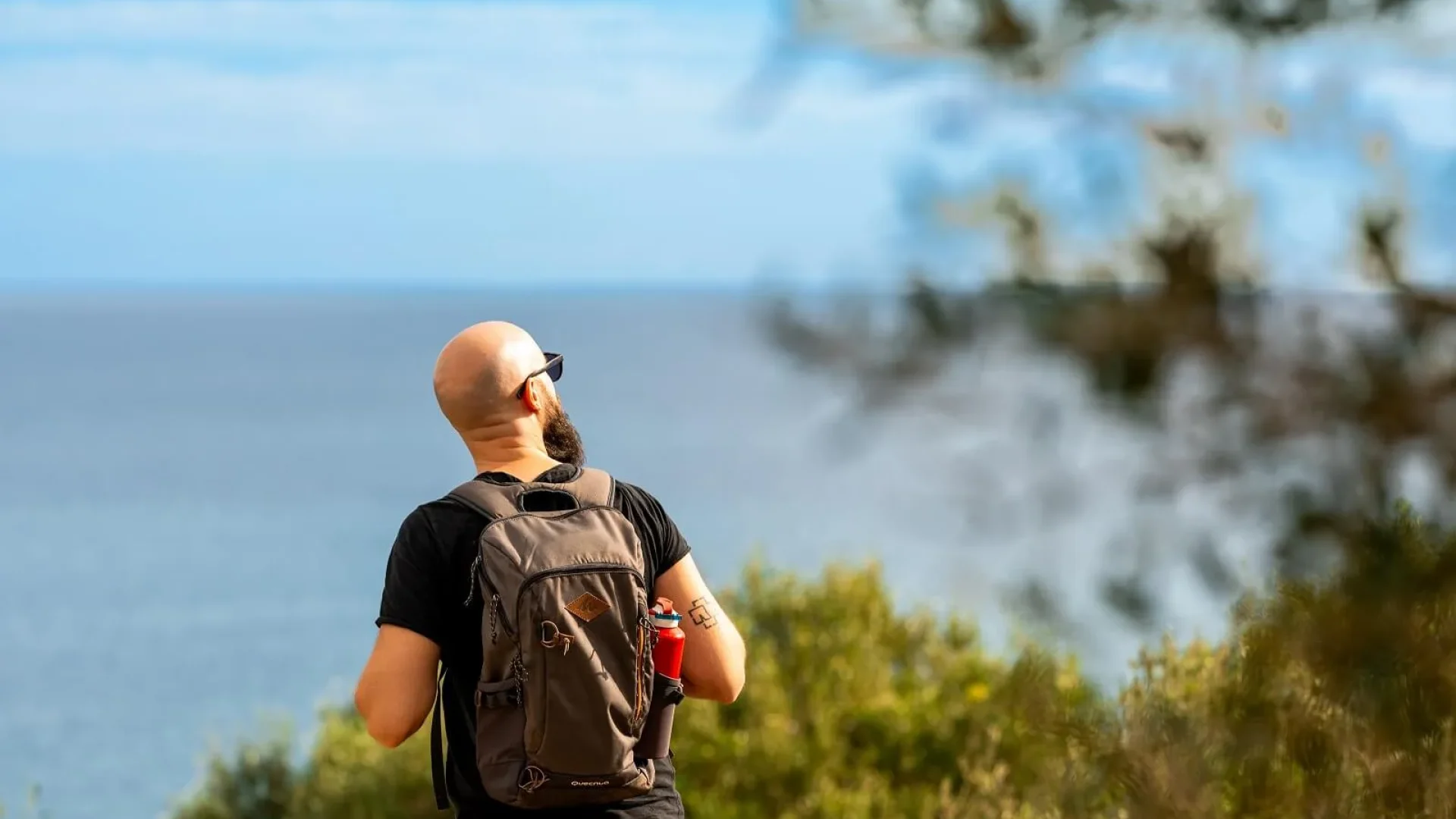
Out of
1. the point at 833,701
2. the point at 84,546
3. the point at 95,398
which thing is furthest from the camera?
the point at 95,398

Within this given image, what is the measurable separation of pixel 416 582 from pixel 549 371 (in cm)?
46

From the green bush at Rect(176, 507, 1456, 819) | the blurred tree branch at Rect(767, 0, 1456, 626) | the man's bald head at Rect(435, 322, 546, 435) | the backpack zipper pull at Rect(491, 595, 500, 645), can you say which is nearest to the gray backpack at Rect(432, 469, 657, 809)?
the backpack zipper pull at Rect(491, 595, 500, 645)

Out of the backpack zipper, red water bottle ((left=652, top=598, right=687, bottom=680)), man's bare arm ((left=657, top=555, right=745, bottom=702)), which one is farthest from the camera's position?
man's bare arm ((left=657, top=555, right=745, bottom=702))

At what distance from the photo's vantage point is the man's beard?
3037 millimetres

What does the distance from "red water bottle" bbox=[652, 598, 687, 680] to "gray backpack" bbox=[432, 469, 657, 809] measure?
0.02 m

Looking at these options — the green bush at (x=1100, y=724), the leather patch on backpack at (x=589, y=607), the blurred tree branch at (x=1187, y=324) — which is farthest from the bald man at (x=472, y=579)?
the blurred tree branch at (x=1187, y=324)

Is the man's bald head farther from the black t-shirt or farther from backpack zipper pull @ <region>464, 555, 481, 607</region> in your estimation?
backpack zipper pull @ <region>464, 555, 481, 607</region>

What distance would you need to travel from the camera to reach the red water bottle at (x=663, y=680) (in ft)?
9.52

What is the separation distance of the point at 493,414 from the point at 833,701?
698 cm

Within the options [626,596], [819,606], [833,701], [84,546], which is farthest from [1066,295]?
[84,546]

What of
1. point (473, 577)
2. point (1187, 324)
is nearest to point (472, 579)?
point (473, 577)

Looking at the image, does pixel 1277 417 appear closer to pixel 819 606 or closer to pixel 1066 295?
pixel 1066 295

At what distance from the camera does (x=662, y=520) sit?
3.00 m

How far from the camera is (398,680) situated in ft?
9.22
